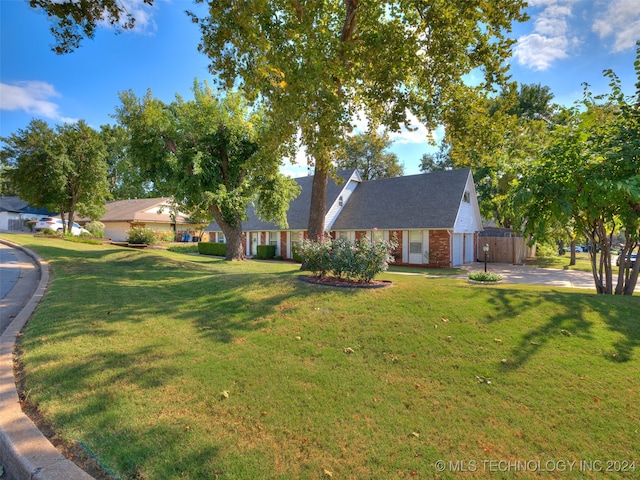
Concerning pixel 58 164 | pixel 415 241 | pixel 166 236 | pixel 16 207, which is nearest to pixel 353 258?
pixel 415 241

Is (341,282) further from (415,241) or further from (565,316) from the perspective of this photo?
(415,241)

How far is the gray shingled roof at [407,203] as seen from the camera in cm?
2048

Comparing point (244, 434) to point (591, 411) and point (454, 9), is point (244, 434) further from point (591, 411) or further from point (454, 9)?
point (454, 9)

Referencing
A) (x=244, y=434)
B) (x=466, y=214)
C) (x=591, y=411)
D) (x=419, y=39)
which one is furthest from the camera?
(x=466, y=214)

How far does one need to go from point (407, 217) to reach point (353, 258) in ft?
48.3

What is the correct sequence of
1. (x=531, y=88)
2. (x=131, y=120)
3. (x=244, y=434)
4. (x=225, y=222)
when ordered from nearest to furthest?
1. (x=244, y=434)
2. (x=131, y=120)
3. (x=225, y=222)
4. (x=531, y=88)

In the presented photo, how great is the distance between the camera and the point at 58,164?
24672 mm

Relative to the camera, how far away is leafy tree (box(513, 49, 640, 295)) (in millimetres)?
6793

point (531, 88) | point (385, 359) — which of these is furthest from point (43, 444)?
point (531, 88)

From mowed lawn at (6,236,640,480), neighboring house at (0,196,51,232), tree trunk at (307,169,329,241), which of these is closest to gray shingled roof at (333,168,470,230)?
tree trunk at (307,169,329,241)

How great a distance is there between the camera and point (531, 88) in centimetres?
3484

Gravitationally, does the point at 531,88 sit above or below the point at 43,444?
above

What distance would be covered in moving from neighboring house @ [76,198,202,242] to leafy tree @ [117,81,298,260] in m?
22.9

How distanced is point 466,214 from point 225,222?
50.3 ft
